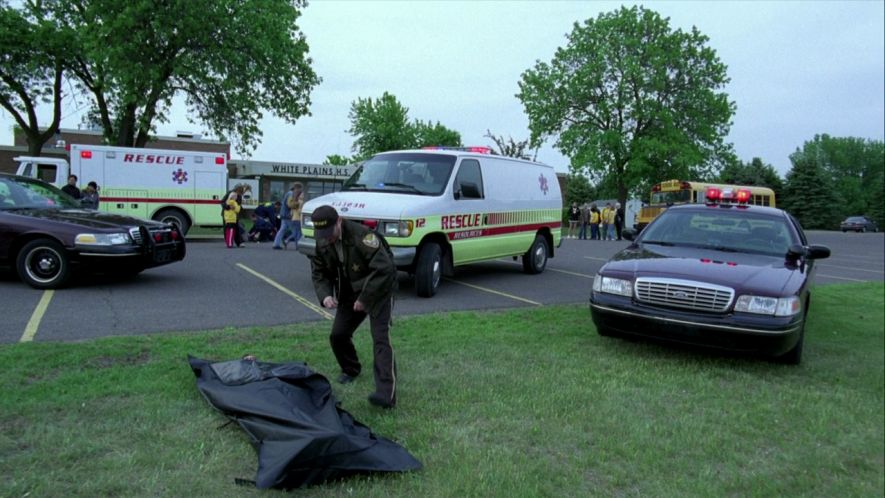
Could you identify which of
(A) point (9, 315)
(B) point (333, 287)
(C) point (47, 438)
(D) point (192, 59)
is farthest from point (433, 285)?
(D) point (192, 59)

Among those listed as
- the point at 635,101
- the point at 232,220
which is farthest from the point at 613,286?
the point at 635,101

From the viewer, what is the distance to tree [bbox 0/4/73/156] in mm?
22578

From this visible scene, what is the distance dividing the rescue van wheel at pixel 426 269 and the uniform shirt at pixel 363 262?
402cm

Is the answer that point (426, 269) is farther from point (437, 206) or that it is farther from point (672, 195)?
point (672, 195)

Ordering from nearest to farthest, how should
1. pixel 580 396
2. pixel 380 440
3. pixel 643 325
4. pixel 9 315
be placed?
1. pixel 380 440
2. pixel 580 396
3. pixel 643 325
4. pixel 9 315

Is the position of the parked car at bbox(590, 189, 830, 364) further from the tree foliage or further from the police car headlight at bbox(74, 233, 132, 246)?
the tree foliage

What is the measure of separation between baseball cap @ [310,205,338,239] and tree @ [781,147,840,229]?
5343 centimetres

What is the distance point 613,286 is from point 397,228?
3.22 metres

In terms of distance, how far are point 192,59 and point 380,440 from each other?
2303cm

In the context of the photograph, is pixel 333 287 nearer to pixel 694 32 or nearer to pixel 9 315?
pixel 9 315

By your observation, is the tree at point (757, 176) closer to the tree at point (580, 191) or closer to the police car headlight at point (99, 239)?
the tree at point (580, 191)

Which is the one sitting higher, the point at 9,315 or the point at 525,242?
the point at 525,242

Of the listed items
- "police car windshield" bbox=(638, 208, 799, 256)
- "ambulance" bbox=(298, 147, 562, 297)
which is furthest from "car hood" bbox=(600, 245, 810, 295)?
"ambulance" bbox=(298, 147, 562, 297)

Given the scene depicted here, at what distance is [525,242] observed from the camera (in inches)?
456
